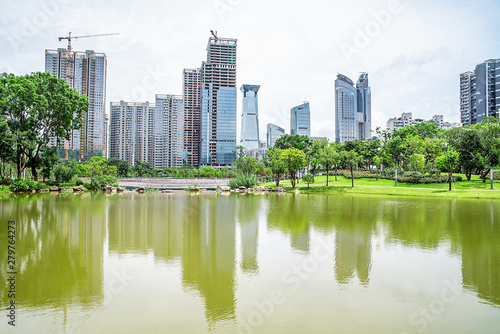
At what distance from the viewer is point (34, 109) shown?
3212 centimetres

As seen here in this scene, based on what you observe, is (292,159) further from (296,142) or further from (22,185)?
(22,185)

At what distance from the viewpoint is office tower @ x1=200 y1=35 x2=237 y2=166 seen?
119 m

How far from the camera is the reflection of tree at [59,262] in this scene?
5746mm

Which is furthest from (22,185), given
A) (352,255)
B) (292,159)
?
(352,255)

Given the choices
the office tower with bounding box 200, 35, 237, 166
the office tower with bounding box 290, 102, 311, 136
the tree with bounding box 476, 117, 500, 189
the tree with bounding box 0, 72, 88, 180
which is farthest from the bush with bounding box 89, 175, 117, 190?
the office tower with bounding box 290, 102, 311, 136

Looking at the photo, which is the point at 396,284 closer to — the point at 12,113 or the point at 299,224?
the point at 299,224

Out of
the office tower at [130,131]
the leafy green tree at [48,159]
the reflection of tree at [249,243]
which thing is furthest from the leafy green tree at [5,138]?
the office tower at [130,131]

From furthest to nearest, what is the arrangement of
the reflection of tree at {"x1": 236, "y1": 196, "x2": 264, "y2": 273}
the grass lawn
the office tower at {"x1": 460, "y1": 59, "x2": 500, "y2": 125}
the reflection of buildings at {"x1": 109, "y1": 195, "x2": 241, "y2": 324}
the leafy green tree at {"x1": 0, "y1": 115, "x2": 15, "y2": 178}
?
the office tower at {"x1": 460, "y1": 59, "x2": 500, "y2": 125} → the grass lawn → the leafy green tree at {"x1": 0, "y1": 115, "x2": 15, "y2": 178} → the reflection of tree at {"x1": 236, "y1": 196, "x2": 264, "y2": 273} → the reflection of buildings at {"x1": 109, "y1": 195, "x2": 241, "y2": 324}

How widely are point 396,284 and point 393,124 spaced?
165 m

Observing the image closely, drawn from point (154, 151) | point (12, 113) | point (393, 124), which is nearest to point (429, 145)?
point (12, 113)

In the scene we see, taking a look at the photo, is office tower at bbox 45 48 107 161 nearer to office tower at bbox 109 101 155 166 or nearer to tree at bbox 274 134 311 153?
office tower at bbox 109 101 155 166

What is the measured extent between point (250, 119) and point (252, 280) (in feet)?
478

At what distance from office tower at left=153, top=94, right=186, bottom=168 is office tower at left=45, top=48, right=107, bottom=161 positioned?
66.9 ft

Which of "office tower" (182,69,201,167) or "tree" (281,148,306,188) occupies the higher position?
"office tower" (182,69,201,167)
